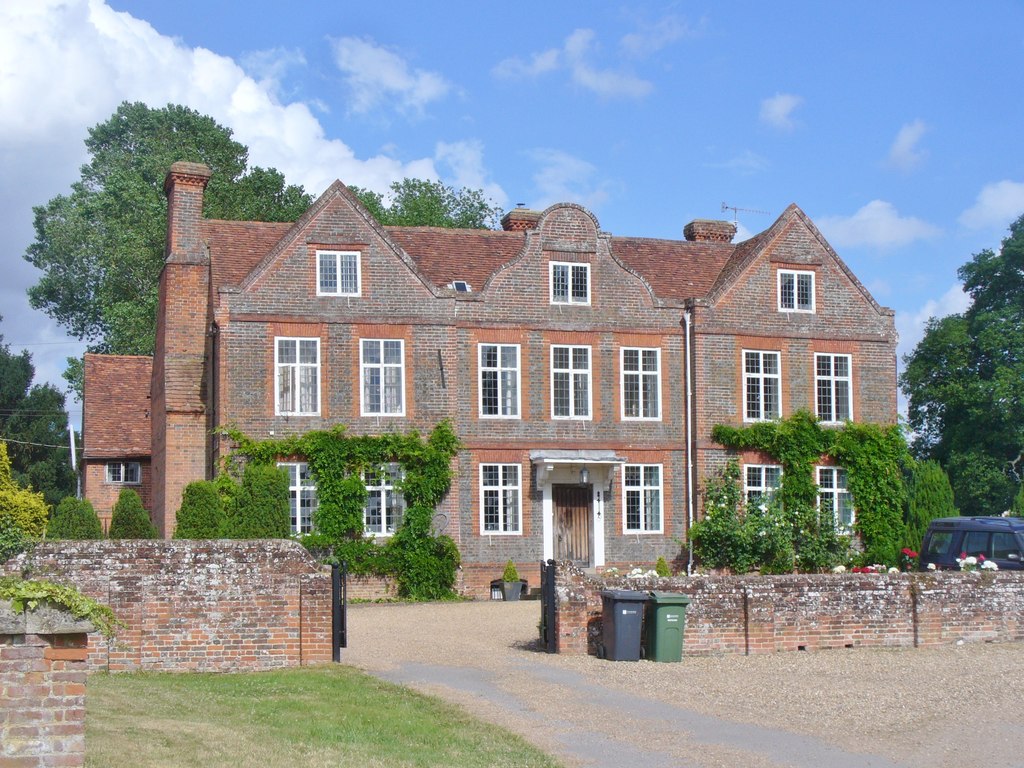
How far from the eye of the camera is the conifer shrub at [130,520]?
90.5 ft

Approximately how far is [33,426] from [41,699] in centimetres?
4745

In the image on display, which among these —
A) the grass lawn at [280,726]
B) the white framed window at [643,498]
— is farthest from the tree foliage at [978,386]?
the grass lawn at [280,726]

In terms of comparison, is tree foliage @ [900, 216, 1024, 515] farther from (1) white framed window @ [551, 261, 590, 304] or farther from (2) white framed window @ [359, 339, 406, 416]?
(2) white framed window @ [359, 339, 406, 416]

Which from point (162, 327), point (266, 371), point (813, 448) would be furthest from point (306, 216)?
point (813, 448)

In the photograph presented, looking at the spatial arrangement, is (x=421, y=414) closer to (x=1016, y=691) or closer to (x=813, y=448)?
(x=813, y=448)

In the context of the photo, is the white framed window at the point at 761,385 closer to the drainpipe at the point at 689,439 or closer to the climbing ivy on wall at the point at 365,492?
the drainpipe at the point at 689,439

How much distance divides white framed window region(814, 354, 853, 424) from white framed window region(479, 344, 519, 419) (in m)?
8.05

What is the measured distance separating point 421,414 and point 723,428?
7577 millimetres

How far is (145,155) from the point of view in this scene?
5588cm

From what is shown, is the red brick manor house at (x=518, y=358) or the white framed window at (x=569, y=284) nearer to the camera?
the red brick manor house at (x=518, y=358)

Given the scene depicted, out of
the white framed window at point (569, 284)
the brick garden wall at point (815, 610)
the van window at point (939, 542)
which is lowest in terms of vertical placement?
the brick garden wall at point (815, 610)

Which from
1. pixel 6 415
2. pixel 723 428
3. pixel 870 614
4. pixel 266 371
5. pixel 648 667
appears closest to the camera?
pixel 648 667

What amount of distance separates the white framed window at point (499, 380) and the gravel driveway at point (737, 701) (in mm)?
10009

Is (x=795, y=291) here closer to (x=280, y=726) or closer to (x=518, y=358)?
(x=518, y=358)
